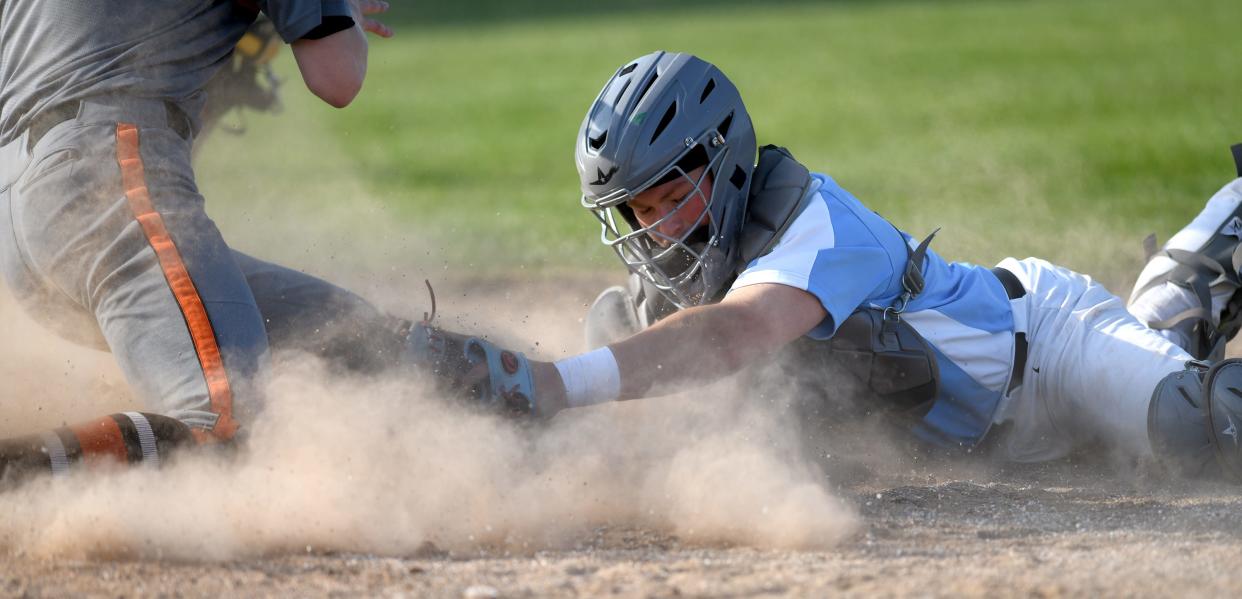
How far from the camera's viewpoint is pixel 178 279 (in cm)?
417

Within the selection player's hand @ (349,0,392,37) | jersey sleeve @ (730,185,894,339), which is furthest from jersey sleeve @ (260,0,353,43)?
jersey sleeve @ (730,185,894,339)

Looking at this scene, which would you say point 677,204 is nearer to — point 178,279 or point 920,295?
point 920,295

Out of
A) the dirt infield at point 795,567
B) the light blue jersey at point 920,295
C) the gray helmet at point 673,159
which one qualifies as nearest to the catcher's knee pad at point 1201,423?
the dirt infield at point 795,567

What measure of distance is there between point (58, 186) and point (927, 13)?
24.1 metres

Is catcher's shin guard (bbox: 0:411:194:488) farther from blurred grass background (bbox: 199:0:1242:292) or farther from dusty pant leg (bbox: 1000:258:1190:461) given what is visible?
dusty pant leg (bbox: 1000:258:1190:461)

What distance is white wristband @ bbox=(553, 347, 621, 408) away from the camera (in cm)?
408

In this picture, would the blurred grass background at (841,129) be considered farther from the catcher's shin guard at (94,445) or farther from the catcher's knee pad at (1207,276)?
the catcher's shin guard at (94,445)

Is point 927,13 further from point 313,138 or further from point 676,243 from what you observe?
point 676,243

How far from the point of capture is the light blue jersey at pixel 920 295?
14.5 feet

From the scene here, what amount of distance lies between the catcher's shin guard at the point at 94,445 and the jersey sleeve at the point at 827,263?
5.82ft

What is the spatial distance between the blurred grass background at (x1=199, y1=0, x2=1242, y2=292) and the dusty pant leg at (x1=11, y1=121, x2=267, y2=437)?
4.87 ft

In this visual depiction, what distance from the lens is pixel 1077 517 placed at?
424 centimetres

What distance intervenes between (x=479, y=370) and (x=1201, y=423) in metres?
2.41

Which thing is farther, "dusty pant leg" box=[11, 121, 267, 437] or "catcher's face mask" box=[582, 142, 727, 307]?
"catcher's face mask" box=[582, 142, 727, 307]
